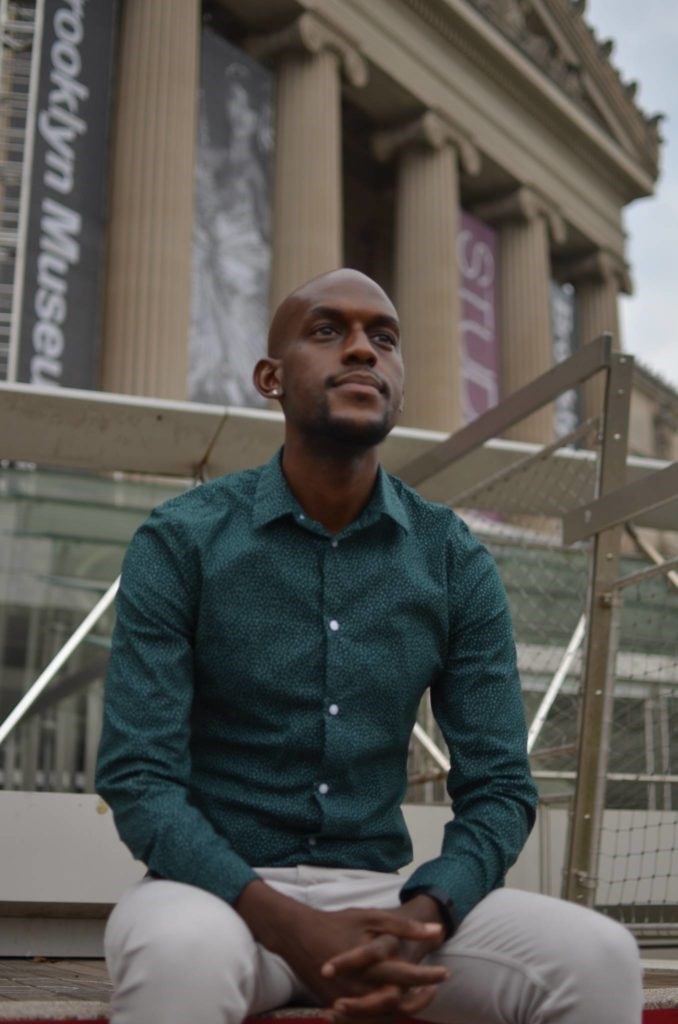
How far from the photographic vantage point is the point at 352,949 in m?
1.81

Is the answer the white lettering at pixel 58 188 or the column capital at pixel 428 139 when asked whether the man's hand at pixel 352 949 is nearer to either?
the white lettering at pixel 58 188

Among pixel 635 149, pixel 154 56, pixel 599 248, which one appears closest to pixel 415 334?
pixel 154 56

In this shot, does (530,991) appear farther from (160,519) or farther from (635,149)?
(635,149)

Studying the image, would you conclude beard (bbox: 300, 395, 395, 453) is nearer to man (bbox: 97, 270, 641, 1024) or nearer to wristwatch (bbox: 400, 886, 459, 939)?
man (bbox: 97, 270, 641, 1024)

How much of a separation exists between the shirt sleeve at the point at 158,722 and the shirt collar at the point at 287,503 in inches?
6.3

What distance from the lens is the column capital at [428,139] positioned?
71.7 ft

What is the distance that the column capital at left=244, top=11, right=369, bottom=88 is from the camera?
61.8ft

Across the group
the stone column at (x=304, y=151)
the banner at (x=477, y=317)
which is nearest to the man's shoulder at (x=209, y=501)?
the stone column at (x=304, y=151)

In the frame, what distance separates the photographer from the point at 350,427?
7.61 ft

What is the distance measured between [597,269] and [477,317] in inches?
226

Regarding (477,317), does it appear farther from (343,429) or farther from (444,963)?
(444,963)

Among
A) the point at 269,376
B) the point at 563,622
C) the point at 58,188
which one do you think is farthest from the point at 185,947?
the point at 58,188

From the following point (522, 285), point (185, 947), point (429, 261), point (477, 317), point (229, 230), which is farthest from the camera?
point (522, 285)

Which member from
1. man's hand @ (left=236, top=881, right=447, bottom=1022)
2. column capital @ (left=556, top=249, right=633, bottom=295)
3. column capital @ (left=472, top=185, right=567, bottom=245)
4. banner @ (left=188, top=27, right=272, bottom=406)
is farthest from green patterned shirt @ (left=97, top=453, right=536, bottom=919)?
column capital @ (left=556, top=249, right=633, bottom=295)
